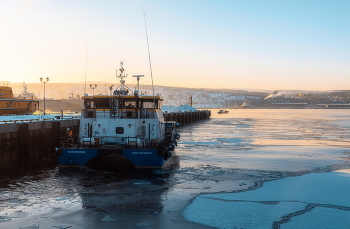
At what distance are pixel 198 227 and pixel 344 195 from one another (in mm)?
6997

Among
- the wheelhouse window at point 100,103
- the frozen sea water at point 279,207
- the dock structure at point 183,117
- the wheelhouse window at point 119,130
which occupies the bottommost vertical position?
the frozen sea water at point 279,207

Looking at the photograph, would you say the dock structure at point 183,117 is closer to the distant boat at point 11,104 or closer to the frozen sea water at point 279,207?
the distant boat at point 11,104

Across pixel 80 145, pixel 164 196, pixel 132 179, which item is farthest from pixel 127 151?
pixel 164 196

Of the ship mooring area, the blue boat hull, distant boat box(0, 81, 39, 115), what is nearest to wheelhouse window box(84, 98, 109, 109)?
the ship mooring area

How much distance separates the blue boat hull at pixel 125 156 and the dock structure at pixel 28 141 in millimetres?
4011

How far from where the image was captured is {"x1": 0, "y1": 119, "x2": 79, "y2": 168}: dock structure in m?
20.6

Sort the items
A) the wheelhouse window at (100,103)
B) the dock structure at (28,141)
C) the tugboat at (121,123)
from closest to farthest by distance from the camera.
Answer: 1. the tugboat at (121,123)
2. the wheelhouse window at (100,103)
3. the dock structure at (28,141)

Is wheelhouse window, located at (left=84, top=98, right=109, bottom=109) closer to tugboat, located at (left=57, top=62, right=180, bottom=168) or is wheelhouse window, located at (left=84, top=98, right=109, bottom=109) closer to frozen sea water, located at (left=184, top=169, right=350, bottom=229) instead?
tugboat, located at (left=57, top=62, right=180, bottom=168)

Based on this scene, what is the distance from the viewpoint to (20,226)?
9.93 m

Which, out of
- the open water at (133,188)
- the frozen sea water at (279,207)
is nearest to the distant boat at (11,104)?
the open water at (133,188)

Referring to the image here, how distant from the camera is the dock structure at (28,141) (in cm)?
2064

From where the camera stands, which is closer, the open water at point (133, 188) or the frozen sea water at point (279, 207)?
the frozen sea water at point (279, 207)

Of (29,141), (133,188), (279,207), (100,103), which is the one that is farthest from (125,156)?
(279,207)

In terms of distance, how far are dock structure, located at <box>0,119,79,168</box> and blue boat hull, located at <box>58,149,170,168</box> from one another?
13.2 ft
